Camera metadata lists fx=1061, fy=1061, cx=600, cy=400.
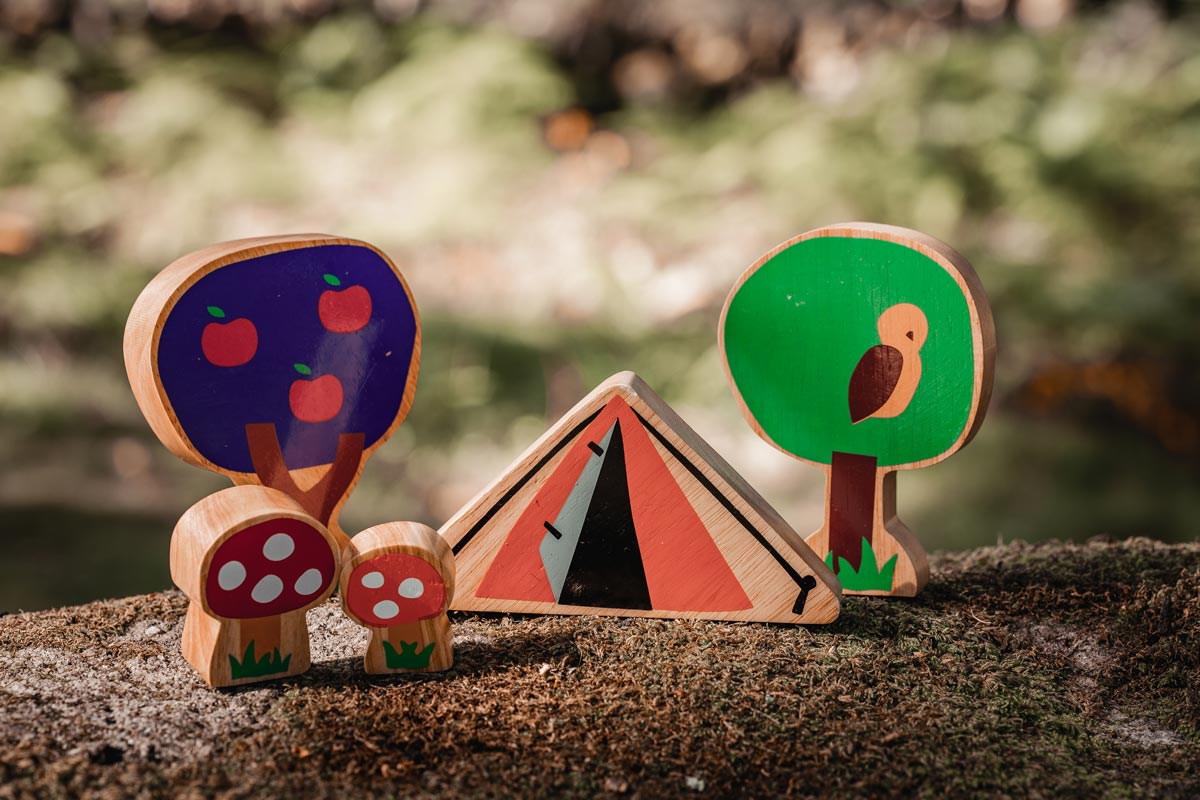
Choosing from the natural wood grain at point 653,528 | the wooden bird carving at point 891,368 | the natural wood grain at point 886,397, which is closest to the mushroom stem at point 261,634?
the natural wood grain at point 653,528

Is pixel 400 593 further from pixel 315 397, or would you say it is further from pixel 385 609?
pixel 315 397

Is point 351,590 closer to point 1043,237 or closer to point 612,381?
point 612,381

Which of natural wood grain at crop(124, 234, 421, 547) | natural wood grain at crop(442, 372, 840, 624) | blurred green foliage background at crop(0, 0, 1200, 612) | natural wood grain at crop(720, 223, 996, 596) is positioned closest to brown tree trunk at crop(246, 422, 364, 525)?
natural wood grain at crop(124, 234, 421, 547)

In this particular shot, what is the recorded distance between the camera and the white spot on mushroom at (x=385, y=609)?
1775mm

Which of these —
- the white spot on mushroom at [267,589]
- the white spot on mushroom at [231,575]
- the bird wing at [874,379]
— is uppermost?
the bird wing at [874,379]

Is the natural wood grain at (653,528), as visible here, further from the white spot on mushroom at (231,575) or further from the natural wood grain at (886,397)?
the white spot on mushroom at (231,575)

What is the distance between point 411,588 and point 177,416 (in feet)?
1.70

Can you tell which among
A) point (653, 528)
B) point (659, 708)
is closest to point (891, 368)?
point (653, 528)

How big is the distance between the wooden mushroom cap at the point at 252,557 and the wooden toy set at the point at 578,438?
0.4 inches

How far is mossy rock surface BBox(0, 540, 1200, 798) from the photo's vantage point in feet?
4.91

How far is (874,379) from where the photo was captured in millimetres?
2135

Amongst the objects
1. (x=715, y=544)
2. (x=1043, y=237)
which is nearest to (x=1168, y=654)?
(x=715, y=544)

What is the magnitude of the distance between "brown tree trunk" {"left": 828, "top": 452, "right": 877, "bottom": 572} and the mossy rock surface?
0.12m

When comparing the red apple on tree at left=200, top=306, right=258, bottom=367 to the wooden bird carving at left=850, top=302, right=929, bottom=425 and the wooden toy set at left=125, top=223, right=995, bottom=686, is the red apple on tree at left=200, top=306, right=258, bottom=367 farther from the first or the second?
the wooden bird carving at left=850, top=302, right=929, bottom=425
